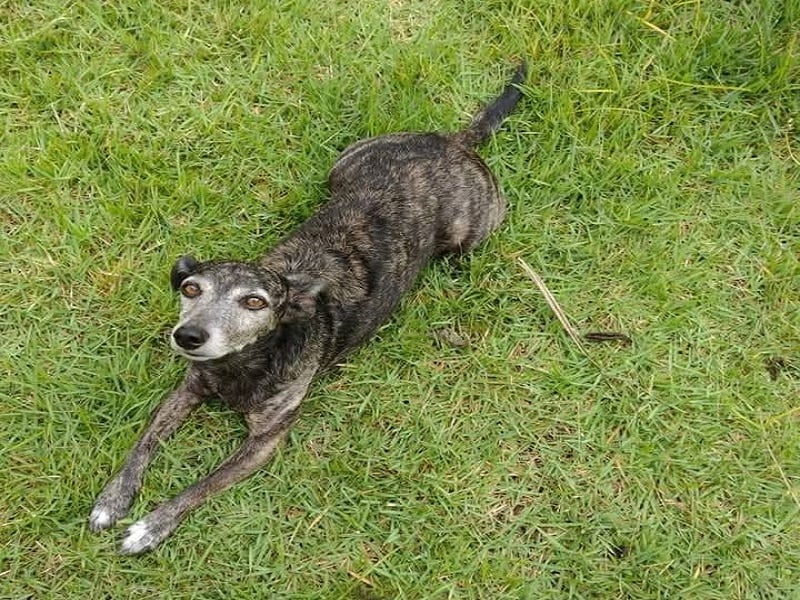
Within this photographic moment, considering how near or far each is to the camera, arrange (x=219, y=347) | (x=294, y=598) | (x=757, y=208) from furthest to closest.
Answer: (x=757, y=208) → (x=294, y=598) → (x=219, y=347)

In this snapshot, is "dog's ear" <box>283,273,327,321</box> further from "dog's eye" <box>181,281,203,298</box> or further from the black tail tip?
the black tail tip

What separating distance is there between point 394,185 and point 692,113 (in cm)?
255

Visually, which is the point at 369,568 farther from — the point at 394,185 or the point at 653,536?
the point at 394,185

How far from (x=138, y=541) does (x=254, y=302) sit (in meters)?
1.62

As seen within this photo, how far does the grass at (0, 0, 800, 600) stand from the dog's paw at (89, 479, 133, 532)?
0.31 feet

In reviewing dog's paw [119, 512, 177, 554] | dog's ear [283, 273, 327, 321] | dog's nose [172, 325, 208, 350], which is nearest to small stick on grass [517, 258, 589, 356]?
dog's ear [283, 273, 327, 321]

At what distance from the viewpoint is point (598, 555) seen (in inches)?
187

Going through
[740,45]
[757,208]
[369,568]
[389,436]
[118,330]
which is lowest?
[369,568]

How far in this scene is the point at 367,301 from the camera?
4543 mm

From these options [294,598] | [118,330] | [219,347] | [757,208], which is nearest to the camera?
[219,347]

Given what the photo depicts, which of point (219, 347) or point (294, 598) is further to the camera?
point (294, 598)

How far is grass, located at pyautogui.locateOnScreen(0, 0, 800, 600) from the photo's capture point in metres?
4.62

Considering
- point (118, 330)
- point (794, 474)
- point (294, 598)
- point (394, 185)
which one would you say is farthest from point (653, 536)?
point (118, 330)

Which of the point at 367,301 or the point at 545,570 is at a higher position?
the point at 367,301
